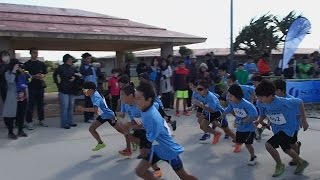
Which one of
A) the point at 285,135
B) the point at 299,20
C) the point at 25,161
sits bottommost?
the point at 25,161

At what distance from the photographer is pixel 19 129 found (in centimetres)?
862

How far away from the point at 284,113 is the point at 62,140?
15.3ft

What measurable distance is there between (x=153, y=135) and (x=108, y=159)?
271 cm

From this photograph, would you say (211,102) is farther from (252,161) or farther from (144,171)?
(144,171)

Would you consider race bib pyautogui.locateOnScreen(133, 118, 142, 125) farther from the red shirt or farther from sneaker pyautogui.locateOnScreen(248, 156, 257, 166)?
the red shirt

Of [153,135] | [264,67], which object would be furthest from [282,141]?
[264,67]

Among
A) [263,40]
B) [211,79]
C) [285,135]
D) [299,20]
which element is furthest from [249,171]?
[263,40]

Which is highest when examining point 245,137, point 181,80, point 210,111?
point 181,80

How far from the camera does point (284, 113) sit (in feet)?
18.4

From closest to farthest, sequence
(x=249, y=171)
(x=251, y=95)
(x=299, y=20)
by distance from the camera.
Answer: (x=249, y=171) → (x=251, y=95) → (x=299, y=20)

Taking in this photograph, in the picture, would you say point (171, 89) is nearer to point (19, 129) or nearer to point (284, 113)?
point (19, 129)

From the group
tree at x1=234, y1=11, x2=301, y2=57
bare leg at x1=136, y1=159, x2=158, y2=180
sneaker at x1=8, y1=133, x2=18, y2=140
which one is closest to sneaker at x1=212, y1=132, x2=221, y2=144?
bare leg at x1=136, y1=159, x2=158, y2=180

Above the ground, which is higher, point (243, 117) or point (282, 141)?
point (243, 117)

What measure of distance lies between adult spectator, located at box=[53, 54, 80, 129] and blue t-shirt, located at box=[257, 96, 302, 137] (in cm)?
541
